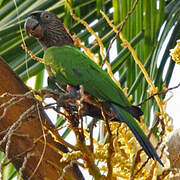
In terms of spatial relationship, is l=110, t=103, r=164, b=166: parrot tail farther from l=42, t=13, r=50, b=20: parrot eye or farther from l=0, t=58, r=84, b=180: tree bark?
l=42, t=13, r=50, b=20: parrot eye

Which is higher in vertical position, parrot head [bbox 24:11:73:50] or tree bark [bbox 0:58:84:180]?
parrot head [bbox 24:11:73:50]

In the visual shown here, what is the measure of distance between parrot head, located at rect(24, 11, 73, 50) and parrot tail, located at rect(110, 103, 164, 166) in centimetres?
71

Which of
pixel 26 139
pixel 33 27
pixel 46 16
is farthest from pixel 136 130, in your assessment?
pixel 46 16

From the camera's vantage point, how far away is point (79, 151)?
3.46 feet

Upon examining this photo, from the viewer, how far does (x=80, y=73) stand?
5.57ft

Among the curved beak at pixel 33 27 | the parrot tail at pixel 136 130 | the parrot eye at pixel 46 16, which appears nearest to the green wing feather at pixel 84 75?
the parrot tail at pixel 136 130

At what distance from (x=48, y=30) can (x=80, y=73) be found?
561 mm

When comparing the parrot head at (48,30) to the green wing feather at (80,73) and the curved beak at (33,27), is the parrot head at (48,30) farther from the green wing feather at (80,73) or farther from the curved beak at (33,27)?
the green wing feather at (80,73)

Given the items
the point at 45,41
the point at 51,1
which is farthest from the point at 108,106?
the point at 45,41

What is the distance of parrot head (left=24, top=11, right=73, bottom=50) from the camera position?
2053 millimetres

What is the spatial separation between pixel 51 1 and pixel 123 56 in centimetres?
38

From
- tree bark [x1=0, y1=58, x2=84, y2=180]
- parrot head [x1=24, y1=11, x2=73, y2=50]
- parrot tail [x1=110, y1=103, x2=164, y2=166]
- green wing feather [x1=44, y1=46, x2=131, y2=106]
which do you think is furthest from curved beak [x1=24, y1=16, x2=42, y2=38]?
parrot tail [x1=110, y1=103, x2=164, y2=166]

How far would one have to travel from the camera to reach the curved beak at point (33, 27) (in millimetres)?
1837

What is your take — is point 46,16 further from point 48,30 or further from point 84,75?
point 84,75
